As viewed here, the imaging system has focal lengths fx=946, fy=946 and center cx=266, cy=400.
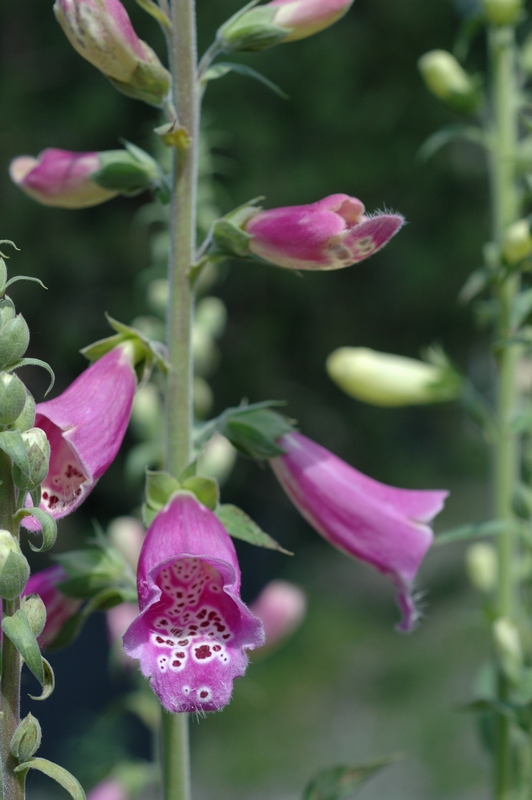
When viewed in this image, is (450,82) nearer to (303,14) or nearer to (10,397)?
(303,14)

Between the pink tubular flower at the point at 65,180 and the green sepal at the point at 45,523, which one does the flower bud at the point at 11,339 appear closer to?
the green sepal at the point at 45,523

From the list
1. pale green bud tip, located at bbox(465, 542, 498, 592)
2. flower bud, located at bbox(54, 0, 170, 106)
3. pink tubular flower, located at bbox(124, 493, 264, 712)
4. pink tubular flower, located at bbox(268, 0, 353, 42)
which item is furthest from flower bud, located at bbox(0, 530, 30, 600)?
pale green bud tip, located at bbox(465, 542, 498, 592)

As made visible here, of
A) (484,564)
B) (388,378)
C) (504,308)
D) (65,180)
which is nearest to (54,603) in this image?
(65,180)

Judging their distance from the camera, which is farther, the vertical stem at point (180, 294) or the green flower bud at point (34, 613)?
the vertical stem at point (180, 294)

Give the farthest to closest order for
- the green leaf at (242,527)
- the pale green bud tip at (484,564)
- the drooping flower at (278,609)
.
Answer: the drooping flower at (278,609), the pale green bud tip at (484,564), the green leaf at (242,527)

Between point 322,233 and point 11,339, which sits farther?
point 322,233

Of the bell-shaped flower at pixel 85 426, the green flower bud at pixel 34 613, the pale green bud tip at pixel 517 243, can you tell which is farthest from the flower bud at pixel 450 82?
the green flower bud at pixel 34 613

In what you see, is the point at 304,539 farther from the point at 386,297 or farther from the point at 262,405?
the point at 262,405
